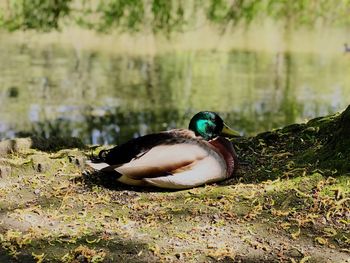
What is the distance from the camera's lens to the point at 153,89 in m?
15.7

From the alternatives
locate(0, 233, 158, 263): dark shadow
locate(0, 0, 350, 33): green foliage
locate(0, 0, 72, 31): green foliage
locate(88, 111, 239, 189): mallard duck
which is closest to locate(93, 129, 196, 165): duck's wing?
locate(88, 111, 239, 189): mallard duck

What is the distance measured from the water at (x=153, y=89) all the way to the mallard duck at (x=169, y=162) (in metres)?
6.83

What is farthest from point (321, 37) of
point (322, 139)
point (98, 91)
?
point (322, 139)

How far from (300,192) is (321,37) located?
67.6 feet

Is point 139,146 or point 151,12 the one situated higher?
point 151,12

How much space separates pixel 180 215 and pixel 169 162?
0.41 meters

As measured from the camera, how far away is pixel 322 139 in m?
3.81

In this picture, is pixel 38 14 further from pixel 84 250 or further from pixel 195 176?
pixel 84 250

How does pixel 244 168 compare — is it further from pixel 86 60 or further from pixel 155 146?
pixel 86 60

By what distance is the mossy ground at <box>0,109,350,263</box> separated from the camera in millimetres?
2635

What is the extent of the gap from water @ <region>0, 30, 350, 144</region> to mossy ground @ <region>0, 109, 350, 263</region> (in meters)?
6.68

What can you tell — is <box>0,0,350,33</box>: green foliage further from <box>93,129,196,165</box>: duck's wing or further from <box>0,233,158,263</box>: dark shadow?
<box>0,233,158,263</box>: dark shadow

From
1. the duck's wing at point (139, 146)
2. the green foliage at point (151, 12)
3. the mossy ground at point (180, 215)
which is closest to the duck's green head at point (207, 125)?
the duck's wing at point (139, 146)

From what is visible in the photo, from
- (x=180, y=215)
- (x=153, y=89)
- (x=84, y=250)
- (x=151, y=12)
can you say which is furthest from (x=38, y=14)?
(x=153, y=89)
